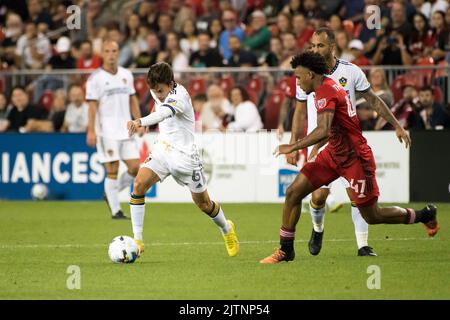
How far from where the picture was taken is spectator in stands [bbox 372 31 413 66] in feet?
65.1

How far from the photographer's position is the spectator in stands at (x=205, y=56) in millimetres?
21656

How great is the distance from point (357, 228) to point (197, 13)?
13637mm

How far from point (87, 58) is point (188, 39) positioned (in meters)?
2.20

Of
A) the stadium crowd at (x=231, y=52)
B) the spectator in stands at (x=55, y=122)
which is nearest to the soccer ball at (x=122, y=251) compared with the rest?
the stadium crowd at (x=231, y=52)

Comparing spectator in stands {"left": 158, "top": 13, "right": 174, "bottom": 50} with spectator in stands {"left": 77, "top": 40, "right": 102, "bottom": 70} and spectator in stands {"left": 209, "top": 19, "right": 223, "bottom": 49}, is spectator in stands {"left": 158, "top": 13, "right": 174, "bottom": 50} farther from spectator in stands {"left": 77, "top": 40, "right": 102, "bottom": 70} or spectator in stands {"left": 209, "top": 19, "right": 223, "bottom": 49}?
spectator in stands {"left": 77, "top": 40, "right": 102, "bottom": 70}

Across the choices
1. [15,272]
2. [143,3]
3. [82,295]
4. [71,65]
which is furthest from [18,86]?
[82,295]

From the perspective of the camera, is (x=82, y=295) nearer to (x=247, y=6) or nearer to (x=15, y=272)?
(x=15, y=272)

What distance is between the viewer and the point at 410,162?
61.0 ft

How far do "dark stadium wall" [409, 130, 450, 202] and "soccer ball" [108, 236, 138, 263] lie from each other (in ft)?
28.4

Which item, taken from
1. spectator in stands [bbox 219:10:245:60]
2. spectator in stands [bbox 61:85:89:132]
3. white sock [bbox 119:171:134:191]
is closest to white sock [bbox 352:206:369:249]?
white sock [bbox 119:171:134:191]

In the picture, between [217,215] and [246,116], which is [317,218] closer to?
[217,215]

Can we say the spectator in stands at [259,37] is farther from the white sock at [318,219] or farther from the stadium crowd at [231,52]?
the white sock at [318,219]

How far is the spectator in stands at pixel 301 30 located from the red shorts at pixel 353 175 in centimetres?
1089

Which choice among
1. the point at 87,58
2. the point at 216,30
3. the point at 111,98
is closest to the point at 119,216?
the point at 111,98
